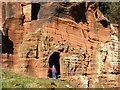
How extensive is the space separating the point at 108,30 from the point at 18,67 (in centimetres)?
810

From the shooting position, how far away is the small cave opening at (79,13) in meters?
27.3

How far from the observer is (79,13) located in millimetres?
28125

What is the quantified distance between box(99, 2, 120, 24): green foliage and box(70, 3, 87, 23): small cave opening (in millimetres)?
8439

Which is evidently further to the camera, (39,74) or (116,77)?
(116,77)

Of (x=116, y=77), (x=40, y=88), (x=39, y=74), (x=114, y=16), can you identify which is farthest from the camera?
(x=114, y=16)

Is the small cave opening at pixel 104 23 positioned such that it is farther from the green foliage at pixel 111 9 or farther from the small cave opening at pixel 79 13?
the green foliage at pixel 111 9

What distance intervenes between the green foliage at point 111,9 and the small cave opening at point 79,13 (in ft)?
27.7

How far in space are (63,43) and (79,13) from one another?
3.51 m

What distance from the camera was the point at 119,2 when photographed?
127 feet

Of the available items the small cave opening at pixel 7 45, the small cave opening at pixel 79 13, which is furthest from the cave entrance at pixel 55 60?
the small cave opening at pixel 79 13

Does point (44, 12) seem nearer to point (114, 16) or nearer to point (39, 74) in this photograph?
point (39, 74)

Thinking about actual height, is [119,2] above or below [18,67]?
above

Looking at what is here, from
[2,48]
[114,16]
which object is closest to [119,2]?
[114,16]

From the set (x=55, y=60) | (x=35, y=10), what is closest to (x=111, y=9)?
(x=35, y=10)
